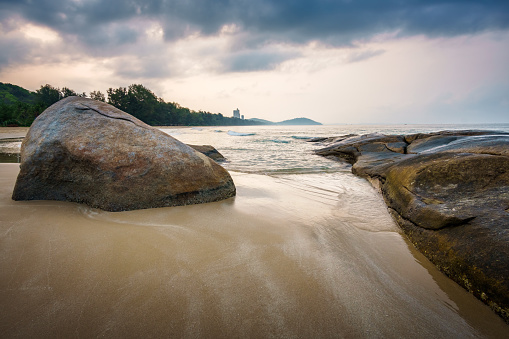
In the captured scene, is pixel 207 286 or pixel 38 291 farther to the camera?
pixel 207 286

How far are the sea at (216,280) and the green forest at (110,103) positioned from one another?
4067cm

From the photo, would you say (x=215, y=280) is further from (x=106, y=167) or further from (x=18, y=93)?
(x=18, y=93)

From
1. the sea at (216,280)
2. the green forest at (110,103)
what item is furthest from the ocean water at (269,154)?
the green forest at (110,103)

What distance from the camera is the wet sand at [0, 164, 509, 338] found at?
3.74ft

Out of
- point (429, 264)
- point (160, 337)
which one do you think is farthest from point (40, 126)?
point (429, 264)

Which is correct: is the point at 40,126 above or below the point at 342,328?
above

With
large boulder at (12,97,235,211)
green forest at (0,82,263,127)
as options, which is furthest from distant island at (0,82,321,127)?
large boulder at (12,97,235,211)

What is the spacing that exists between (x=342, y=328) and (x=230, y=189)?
7.78 ft

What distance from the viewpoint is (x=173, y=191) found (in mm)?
2791

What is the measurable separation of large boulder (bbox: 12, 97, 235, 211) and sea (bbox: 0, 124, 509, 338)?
0.21m

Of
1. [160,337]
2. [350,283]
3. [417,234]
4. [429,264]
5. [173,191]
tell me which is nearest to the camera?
[160,337]

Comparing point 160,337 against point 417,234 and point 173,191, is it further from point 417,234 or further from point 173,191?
point 417,234

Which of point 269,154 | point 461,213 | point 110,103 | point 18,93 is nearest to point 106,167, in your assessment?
point 461,213

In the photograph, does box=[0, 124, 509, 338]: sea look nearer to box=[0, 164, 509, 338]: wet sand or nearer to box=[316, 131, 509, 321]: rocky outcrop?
box=[0, 164, 509, 338]: wet sand
